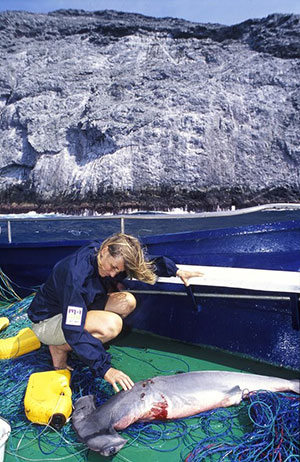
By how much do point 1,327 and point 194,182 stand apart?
91.9 ft

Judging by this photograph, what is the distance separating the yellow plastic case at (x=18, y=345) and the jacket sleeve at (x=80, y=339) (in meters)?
1.33

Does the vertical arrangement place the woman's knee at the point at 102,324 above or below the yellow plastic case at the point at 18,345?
above

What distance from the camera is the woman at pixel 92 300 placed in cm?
256

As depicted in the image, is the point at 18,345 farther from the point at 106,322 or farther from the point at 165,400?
the point at 165,400

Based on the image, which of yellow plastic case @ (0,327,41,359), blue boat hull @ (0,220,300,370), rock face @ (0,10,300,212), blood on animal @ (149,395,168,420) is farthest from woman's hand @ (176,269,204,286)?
rock face @ (0,10,300,212)

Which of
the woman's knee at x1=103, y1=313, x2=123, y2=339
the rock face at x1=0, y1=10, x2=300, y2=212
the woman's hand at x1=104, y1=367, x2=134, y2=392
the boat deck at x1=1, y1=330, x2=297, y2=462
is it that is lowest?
the boat deck at x1=1, y1=330, x2=297, y2=462

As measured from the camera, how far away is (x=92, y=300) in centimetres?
302

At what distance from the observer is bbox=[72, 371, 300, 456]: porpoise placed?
2465mm

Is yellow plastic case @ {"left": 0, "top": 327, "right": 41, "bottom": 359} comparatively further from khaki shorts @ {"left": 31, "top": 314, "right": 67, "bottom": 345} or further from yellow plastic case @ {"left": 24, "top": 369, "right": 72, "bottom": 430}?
yellow plastic case @ {"left": 24, "top": 369, "right": 72, "bottom": 430}

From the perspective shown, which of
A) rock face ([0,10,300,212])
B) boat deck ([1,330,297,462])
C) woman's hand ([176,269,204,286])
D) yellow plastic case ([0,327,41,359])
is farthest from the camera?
rock face ([0,10,300,212])

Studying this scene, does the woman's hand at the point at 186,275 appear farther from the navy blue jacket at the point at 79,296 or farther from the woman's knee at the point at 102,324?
the woman's knee at the point at 102,324

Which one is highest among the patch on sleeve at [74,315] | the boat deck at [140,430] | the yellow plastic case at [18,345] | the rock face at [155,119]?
the rock face at [155,119]

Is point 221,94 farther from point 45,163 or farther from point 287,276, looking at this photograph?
point 287,276

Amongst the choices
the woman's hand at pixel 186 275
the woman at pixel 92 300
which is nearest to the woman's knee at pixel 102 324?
the woman at pixel 92 300
